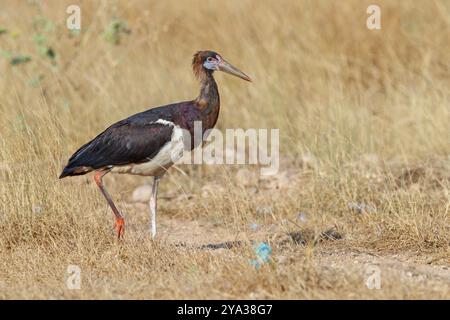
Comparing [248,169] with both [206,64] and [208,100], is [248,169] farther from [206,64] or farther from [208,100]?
[208,100]

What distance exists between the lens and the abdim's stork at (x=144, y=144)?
7.01 metres

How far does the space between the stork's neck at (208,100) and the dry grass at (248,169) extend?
1.91 feet

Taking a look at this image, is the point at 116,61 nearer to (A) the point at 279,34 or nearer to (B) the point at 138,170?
(A) the point at 279,34

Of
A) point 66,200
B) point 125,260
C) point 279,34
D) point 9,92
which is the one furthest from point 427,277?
point 279,34

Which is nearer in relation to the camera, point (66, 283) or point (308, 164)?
point (66, 283)

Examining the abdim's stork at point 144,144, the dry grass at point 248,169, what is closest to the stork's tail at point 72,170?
the abdim's stork at point 144,144

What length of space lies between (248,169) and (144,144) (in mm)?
2581

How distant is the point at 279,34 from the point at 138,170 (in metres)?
5.27

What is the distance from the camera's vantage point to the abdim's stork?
7.01 m

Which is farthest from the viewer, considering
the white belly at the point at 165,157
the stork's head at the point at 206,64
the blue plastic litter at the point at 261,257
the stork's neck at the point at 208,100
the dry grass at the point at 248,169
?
the stork's head at the point at 206,64

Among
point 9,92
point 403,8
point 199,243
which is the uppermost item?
point 403,8

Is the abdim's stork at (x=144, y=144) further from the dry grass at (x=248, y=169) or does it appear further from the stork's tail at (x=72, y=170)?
the dry grass at (x=248, y=169)

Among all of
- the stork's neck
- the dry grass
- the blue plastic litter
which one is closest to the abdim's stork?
the stork's neck
